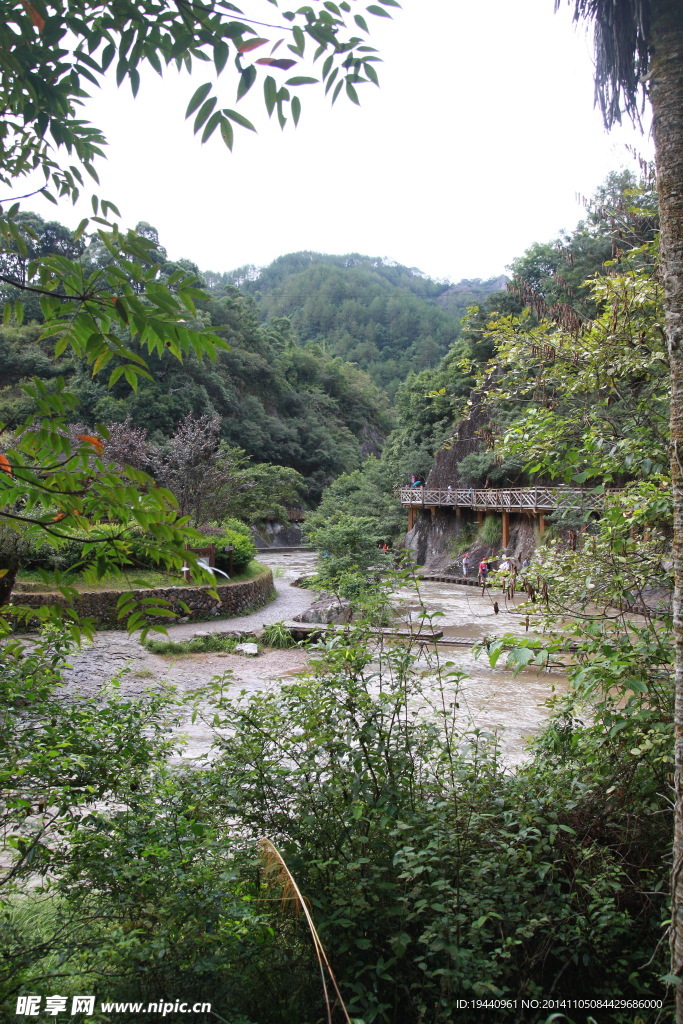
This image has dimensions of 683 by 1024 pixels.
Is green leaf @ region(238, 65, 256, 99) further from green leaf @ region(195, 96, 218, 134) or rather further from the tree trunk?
the tree trunk

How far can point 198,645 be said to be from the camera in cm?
1073

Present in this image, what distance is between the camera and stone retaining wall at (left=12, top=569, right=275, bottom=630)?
35.4ft

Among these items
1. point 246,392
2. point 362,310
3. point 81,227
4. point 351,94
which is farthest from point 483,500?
point 362,310

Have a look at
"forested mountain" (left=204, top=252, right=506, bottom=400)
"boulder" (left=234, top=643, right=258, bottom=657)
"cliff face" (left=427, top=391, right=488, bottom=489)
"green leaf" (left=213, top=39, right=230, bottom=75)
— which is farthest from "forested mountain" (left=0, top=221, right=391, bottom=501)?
"green leaf" (left=213, top=39, right=230, bottom=75)

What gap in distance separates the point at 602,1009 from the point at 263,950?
1.12 meters

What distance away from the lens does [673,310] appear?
6.77 ft

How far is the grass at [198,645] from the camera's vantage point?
403 inches

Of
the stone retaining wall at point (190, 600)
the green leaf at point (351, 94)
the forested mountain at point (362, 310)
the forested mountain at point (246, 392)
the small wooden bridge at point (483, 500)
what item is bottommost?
the stone retaining wall at point (190, 600)

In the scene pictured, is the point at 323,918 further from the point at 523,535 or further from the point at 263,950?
the point at 523,535

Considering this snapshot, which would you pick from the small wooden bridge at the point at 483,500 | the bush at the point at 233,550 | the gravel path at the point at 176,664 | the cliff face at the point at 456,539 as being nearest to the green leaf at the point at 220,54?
the gravel path at the point at 176,664

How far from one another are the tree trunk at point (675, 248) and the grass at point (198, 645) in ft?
30.1

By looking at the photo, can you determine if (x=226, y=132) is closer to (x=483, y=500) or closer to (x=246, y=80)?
(x=246, y=80)

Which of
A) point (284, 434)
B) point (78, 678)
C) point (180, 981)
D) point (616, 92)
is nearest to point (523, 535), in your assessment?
point (78, 678)

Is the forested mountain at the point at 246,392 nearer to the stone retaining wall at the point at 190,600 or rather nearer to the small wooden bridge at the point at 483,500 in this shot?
the small wooden bridge at the point at 483,500
